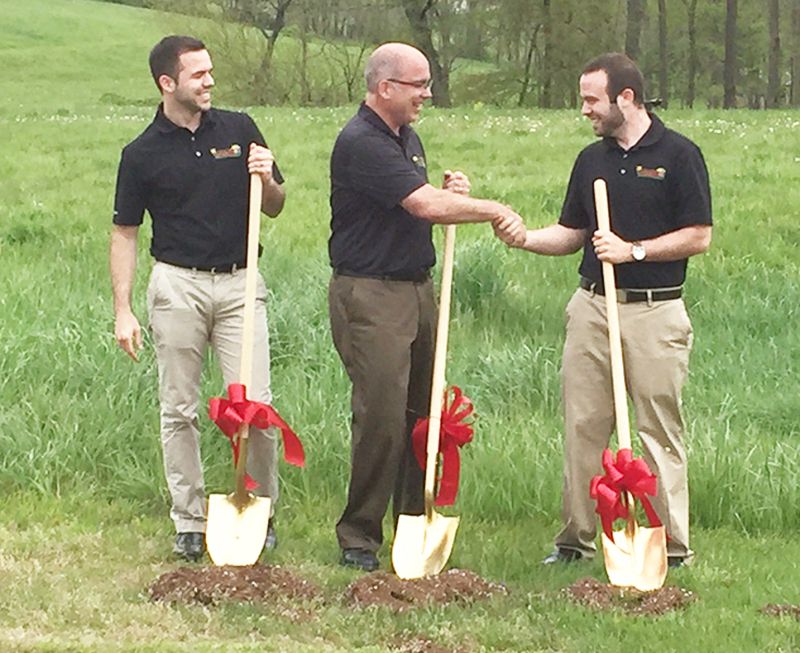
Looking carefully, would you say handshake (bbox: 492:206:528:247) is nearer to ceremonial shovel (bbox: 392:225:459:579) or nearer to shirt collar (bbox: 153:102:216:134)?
ceremonial shovel (bbox: 392:225:459:579)

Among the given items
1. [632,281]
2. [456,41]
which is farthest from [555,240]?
[456,41]

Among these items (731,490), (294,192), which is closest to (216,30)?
(294,192)

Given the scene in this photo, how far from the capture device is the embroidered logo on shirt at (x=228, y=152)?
6609 mm

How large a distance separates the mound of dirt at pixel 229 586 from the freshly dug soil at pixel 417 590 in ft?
0.67

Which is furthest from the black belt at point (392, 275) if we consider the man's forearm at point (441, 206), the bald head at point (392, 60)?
the bald head at point (392, 60)

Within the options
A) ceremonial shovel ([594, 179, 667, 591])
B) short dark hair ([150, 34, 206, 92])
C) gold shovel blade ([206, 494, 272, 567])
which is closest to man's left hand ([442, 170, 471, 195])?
ceremonial shovel ([594, 179, 667, 591])

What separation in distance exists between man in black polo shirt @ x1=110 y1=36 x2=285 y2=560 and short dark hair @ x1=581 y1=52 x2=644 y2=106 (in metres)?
1.41

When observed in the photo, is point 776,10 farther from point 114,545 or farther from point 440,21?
point 114,545

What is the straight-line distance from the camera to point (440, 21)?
138 feet

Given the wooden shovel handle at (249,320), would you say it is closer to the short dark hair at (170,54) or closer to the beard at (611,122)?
the short dark hair at (170,54)

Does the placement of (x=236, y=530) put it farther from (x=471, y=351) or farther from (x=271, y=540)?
(x=471, y=351)

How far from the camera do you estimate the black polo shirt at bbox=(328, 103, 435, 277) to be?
625 cm

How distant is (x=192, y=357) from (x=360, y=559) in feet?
3.66

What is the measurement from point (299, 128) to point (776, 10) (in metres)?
21.5
